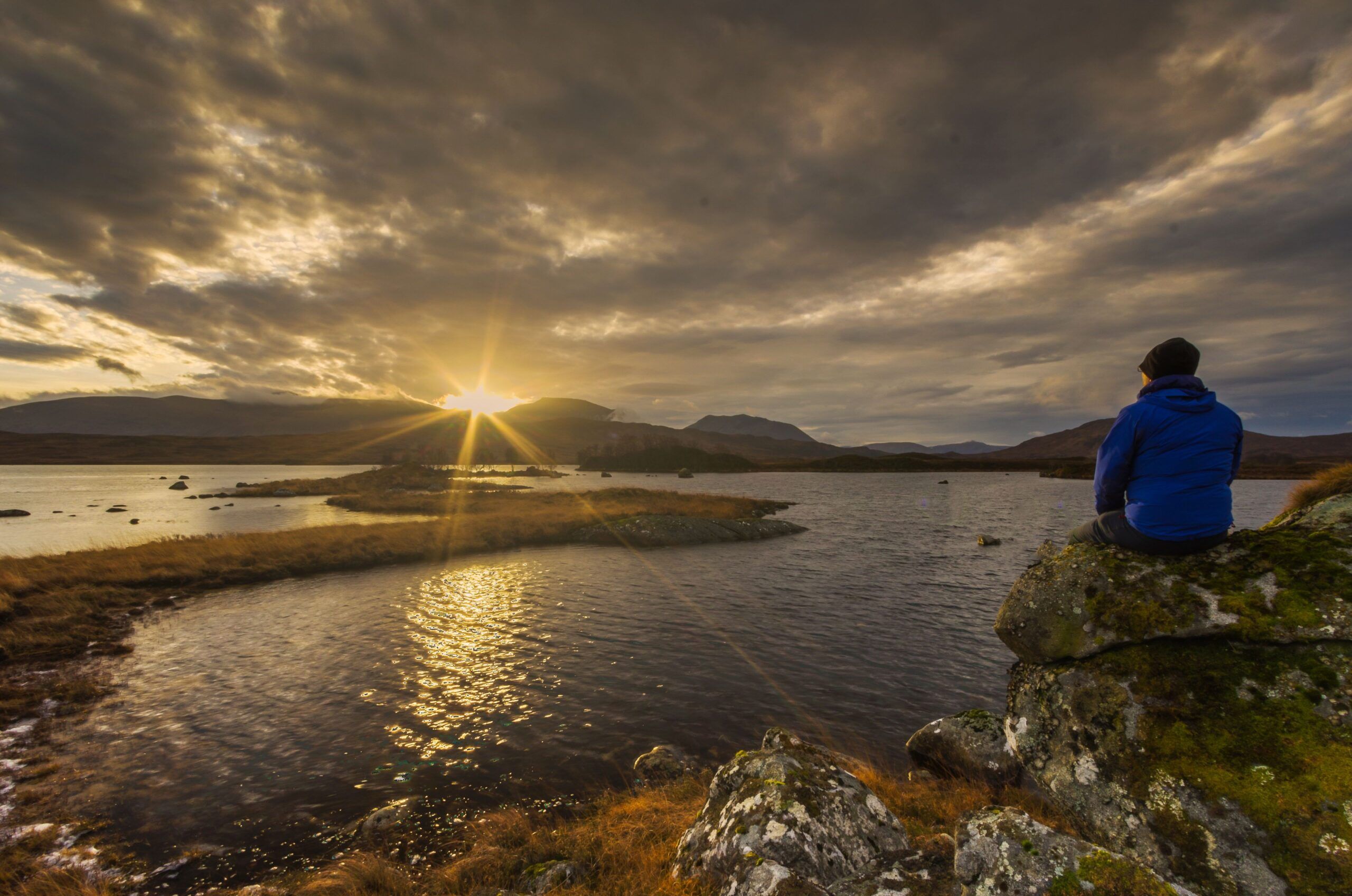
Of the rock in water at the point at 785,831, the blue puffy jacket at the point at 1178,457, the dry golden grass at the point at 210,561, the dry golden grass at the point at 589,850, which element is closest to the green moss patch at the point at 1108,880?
the dry golden grass at the point at 589,850

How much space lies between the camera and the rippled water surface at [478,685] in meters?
11.8

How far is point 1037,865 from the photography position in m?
4.98

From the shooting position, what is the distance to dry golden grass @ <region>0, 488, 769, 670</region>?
2191cm

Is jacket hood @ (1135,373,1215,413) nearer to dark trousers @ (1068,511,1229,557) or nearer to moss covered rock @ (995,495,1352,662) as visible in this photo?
dark trousers @ (1068,511,1229,557)

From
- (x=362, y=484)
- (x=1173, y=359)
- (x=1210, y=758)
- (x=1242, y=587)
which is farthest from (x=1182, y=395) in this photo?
(x=362, y=484)

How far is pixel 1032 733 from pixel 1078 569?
2.28 meters

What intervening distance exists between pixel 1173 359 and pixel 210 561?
44.1m

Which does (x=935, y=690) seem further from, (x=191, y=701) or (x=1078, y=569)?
(x=191, y=701)

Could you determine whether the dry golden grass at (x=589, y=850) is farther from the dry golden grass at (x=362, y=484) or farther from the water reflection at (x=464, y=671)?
the dry golden grass at (x=362, y=484)

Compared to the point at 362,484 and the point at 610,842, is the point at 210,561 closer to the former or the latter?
the point at 610,842

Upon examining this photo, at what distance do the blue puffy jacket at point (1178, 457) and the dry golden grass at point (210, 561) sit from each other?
1222 inches

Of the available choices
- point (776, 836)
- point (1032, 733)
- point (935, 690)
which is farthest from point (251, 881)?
point (935, 690)

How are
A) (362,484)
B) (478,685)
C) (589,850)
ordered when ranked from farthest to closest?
(362,484) < (478,685) < (589,850)

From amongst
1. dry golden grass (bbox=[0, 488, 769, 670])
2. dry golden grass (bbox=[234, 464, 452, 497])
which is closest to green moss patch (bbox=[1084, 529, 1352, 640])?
dry golden grass (bbox=[0, 488, 769, 670])
